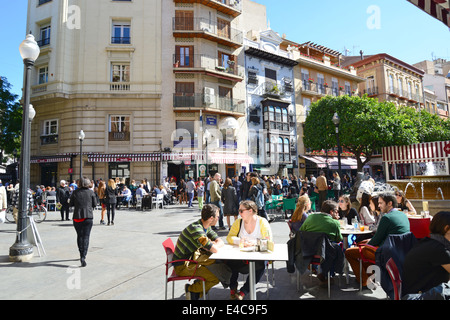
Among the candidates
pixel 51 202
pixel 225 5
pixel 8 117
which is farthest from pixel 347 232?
pixel 8 117

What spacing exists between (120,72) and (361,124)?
20.7 m

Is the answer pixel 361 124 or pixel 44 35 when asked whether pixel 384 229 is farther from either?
pixel 44 35

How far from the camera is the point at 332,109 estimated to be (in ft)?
82.4

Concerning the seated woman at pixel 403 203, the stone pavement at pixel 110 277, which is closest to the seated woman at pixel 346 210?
the seated woman at pixel 403 203

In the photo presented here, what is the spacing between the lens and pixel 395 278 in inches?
117

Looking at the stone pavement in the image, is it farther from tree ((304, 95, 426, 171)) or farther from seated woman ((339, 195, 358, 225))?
tree ((304, 95, 426, 171))

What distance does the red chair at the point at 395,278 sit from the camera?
295 cm

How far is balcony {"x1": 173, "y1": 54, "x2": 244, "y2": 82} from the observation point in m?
21.7

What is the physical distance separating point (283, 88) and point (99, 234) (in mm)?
23962

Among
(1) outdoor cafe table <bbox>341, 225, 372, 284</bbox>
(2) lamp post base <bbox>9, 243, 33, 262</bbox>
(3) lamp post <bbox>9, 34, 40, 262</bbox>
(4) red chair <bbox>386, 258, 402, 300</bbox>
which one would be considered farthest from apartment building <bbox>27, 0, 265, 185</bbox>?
(4) red chair <bbox>386, 258, 402, 300</bbox>

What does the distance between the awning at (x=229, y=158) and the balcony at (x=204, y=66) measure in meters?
6.76

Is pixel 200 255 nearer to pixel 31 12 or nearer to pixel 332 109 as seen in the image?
pixel 332 109

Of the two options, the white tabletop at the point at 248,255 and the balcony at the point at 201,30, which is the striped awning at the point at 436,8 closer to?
the white tabletop at the point at 248,255
